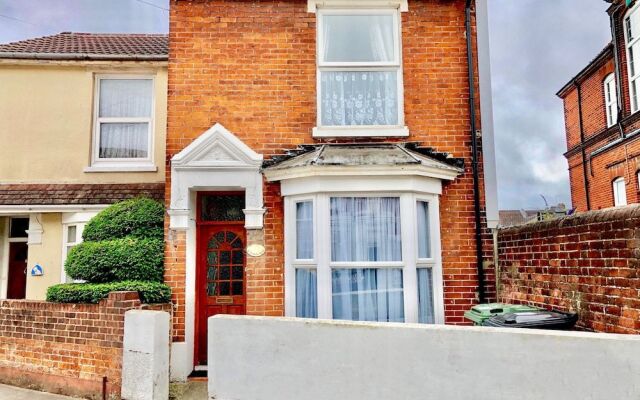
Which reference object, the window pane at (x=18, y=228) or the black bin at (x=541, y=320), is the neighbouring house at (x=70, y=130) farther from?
the black bin at (x=541, y=320)

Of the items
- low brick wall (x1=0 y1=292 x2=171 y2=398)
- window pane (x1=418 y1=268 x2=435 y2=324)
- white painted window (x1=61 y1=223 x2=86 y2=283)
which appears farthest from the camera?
white painted window (x1=61 y1=223 x2=86 y2=283)

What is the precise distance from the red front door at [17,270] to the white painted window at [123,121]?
2.74 meters

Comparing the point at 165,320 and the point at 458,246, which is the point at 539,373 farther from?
the point at 165,320

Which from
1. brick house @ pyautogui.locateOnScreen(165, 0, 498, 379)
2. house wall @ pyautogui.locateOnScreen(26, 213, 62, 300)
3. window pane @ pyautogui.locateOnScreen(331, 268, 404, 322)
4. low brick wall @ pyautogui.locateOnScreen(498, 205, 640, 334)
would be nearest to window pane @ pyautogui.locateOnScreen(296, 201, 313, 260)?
brick house @ pyautogui.locateOnScreen(165, 0, 498, 379)

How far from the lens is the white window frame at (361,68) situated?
647 centimetres

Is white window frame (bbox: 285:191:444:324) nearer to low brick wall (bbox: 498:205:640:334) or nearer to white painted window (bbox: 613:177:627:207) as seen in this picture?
low brick wall (bbox: 498:205:640:334)

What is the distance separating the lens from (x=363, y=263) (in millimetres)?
5879

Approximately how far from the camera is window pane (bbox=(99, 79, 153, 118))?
8.65 metres

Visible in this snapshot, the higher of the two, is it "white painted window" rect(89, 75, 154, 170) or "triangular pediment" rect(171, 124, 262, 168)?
"white painted window" rect(89, 75, 154, 170)

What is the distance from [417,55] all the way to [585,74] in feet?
47.8

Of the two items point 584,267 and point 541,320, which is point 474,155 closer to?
point 584,267

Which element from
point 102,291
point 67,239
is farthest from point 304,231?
point 67,239

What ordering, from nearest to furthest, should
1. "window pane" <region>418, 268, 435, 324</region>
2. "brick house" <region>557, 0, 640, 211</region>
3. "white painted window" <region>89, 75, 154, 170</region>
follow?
"window pane" <region>418, 268, 435, 324</region> → "white painted window" <region>89, 75, 154, 170</region> → "brick house" <region>557, 0, 640, 211</region>

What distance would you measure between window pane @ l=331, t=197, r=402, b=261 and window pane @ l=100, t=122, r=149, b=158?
4.59 meters
